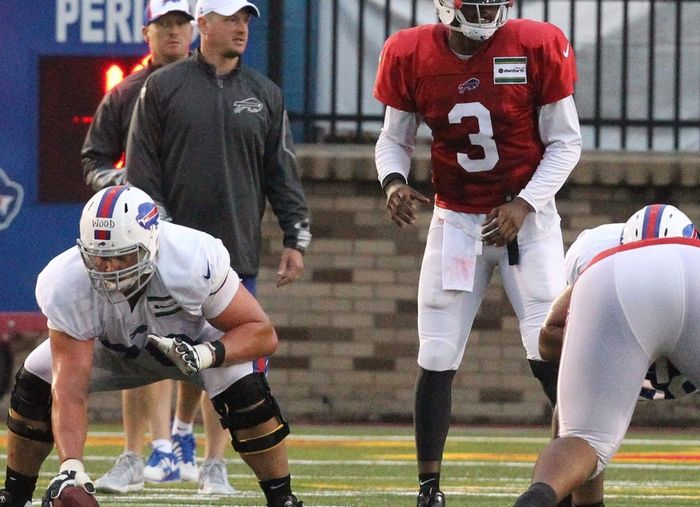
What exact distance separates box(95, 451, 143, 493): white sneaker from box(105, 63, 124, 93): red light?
3752 mm

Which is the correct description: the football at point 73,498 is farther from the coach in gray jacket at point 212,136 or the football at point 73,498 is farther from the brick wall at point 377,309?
the brick wall at point 377,309

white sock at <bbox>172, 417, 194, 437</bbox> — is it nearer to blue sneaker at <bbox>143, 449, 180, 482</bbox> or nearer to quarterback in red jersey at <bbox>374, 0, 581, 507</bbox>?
blue sneaker at <bbox>143, 449, 180, 482</bbox>

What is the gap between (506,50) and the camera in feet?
19.7

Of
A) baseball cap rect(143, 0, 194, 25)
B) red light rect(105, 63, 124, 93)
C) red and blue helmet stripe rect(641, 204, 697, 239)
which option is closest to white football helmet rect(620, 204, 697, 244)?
red and blue helmet stripe rect(641, 204, 697, 239)

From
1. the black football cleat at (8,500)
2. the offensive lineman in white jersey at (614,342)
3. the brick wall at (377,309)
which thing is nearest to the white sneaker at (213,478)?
the black football cleat at (8,500)

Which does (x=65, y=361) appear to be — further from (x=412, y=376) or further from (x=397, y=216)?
(x=412, y=376)

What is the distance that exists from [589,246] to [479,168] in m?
0.59

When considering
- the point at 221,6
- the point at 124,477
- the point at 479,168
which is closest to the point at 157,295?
the point at 479,168

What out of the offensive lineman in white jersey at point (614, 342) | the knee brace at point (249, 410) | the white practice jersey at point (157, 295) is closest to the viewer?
the offensive lineman in white jersey at point (614, 342)

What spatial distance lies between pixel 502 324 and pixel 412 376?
2.08 feet

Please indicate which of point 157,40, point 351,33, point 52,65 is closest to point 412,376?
point 351,33

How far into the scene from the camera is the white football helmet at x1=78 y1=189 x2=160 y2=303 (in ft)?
17.4

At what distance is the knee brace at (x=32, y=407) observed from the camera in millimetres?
5621

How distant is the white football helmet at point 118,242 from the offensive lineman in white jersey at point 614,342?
52.7 inches
